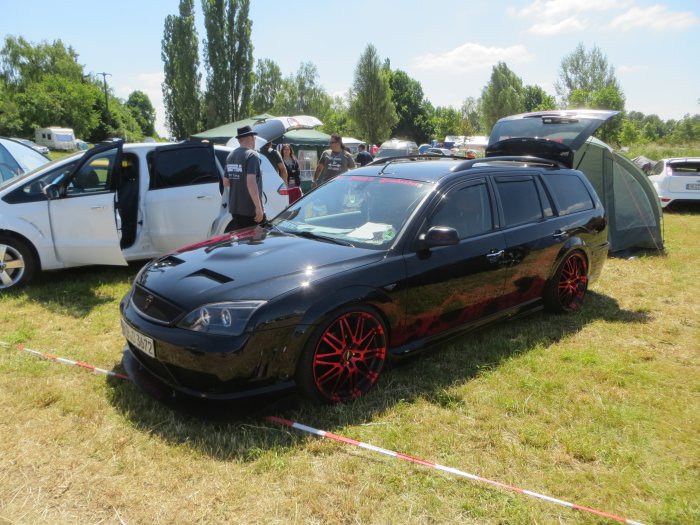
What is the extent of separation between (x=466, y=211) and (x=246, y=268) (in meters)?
1.81

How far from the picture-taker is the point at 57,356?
3.92m

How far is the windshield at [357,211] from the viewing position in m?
3.59

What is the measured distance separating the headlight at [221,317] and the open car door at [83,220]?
3.17 m

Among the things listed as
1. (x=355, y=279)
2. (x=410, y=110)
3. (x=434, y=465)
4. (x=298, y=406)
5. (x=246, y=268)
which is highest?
(x=410, y=110)

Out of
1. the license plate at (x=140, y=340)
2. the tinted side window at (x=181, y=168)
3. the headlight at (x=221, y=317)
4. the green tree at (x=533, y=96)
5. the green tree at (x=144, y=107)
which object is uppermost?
the green tree at (x=144, y=107)

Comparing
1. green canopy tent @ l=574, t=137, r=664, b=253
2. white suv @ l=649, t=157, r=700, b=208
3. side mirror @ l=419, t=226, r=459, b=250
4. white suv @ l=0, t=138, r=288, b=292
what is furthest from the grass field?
white suv @ l=649, t=157, r=700, b=208

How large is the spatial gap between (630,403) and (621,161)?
620 cm

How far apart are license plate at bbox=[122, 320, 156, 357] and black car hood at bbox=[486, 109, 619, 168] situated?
4.70 m

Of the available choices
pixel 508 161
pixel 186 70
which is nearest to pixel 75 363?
pixel 508 161

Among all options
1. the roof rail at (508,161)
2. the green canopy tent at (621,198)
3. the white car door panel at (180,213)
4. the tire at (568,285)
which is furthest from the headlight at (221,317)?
the green canopy tent at (621,198)

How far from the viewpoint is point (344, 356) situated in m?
3.12

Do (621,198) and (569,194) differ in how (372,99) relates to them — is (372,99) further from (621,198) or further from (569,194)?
(569,194)

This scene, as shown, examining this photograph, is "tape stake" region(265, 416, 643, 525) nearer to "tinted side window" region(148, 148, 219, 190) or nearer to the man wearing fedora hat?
the man wearing fedora hat

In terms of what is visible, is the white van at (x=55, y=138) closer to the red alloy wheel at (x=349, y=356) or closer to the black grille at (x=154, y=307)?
the black grille at (x=154, y=307)
